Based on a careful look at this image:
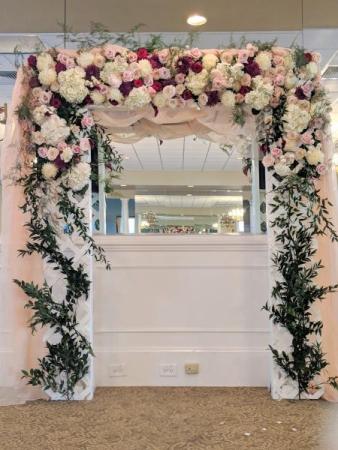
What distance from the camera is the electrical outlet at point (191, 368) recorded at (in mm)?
3439

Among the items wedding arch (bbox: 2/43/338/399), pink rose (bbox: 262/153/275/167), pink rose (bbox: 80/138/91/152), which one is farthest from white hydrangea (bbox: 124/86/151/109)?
pink rose (bbox: 262/153/275/167)

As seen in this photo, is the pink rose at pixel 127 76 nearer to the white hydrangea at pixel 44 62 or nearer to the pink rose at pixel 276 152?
the white hydrangea at pixel 44 62

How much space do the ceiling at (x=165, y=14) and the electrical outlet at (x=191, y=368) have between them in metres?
2.86

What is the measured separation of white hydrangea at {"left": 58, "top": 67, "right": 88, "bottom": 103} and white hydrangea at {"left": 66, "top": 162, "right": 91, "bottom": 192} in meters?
0.46

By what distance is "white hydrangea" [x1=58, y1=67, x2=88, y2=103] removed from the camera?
3.00 meters

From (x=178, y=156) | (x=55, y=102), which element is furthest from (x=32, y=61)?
(x=178, y=156)

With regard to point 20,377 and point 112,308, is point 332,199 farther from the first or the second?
point 20,377

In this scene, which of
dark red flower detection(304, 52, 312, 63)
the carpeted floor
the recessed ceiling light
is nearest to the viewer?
the carpeted floor

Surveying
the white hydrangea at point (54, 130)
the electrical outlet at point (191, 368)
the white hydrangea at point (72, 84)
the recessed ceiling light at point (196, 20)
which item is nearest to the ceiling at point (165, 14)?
the recessed ceiling light at point (196, 20)

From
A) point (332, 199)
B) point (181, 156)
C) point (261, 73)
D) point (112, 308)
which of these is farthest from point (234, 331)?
point (181, 156)

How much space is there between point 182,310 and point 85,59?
201cm

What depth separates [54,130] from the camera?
9.87 feet

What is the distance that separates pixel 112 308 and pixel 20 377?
84 centimetres

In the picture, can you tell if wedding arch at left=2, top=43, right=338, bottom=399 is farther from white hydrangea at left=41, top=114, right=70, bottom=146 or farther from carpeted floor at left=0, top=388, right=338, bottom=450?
carpeted floor at left=0, top=388, right=338, bottom=450
